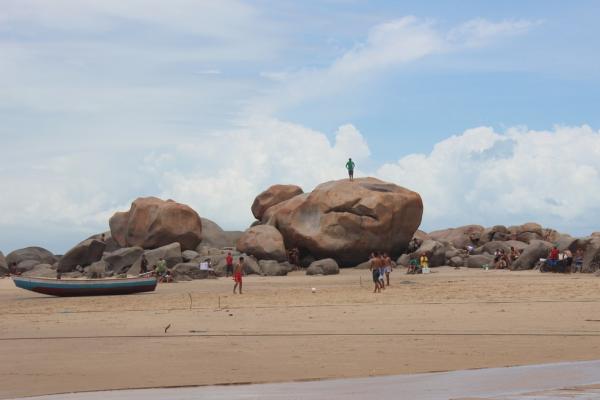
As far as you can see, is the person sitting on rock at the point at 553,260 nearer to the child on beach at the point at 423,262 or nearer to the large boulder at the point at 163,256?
the child on beach at the point at 423,262

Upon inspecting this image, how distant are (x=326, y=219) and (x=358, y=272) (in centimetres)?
313

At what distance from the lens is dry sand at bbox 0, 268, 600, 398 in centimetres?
1179

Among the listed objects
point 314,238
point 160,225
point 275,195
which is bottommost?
point 314,238

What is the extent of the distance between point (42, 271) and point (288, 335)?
31698mm

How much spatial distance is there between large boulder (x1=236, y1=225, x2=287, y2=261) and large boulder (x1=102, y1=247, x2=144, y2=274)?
16.8 feet

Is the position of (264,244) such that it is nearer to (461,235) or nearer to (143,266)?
(143,266)

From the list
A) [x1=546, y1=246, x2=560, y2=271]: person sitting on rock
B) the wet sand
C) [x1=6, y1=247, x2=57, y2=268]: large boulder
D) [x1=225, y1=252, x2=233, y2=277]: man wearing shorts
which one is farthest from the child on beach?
the wet sand

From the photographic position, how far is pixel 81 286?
96.3ft

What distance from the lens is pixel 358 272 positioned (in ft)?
124

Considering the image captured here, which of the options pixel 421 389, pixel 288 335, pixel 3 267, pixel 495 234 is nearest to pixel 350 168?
pixel 495 234

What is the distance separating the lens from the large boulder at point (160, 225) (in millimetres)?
43156

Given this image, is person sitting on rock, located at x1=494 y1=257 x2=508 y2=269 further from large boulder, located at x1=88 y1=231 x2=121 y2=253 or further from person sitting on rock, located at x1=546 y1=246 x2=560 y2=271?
large boulder, located at x1=88 y1=231 x2=121 y2=253

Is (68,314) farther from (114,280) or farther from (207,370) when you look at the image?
(207,370)

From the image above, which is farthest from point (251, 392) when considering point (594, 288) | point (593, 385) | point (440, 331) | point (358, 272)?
point (358, 272)
